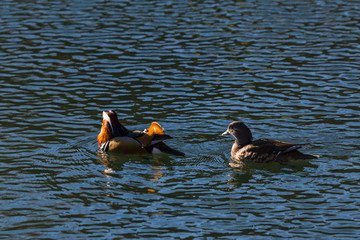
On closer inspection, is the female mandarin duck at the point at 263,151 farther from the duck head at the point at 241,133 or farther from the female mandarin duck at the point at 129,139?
the female mandarin duck at the point at 129,139

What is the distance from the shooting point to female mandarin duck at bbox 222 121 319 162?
1605 cm

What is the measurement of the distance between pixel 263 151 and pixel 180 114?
4.25 m

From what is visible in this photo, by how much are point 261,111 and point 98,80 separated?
6.19 meters

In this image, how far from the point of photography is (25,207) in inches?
546

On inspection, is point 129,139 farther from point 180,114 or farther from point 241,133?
point 180,114

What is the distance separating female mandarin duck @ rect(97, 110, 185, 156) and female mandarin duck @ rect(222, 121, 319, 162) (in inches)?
51.6

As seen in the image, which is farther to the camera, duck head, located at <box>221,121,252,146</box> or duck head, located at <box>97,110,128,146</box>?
duck head, located at <box>97,110,128,146</box>

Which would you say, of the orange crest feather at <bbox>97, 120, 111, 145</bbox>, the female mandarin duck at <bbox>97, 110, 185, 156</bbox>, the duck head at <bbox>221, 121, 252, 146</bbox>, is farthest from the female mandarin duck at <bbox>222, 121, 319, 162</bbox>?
the orange crest feather at <bbox>97, 120, 111, 145</bbox>

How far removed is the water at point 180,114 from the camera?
1325 centimetres

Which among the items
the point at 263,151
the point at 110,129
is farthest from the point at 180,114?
the point at 263,151

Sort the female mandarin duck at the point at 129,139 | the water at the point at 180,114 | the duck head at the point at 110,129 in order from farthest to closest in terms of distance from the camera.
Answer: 1. the duck head at the point at 110,129
2. the female mandarin duck at the point at 129,139
3. the water at the point at 180,114

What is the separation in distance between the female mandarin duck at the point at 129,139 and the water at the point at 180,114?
249 mm

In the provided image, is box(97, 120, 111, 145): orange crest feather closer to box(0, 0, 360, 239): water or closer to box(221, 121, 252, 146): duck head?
box(0, 0, 360, 239): water

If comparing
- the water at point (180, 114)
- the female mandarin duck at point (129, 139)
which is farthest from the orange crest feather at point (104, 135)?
the water at point (180, 114)
